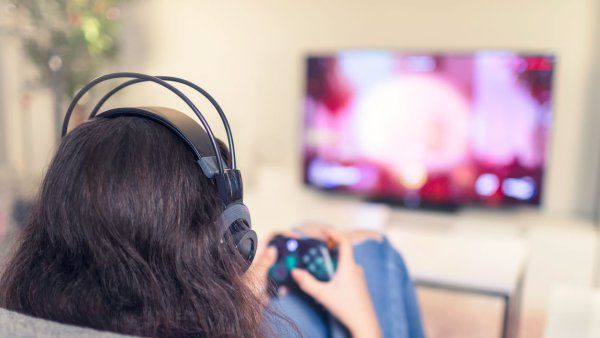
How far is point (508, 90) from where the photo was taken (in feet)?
9.34

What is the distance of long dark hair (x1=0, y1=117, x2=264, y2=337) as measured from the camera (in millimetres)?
508

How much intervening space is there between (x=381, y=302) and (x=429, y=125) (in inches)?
87.3

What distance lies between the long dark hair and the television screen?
2595mm

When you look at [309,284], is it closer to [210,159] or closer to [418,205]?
[210,159]

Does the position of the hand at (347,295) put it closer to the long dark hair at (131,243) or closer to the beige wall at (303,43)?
the long dark hair at (131,243)

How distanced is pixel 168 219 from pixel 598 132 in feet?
9.32

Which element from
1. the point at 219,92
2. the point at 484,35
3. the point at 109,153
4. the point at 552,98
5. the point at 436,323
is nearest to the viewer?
the point at 109,153

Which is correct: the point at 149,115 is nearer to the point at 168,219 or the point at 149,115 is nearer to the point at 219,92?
the point at 168,219

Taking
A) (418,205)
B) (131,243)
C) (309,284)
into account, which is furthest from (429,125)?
(131,243)

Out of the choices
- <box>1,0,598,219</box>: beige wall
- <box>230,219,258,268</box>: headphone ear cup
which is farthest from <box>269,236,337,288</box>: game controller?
<box>1,0,598,219</box>: beige wall

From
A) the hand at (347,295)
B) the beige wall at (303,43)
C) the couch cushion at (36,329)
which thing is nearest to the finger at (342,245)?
the hand at (347,295)

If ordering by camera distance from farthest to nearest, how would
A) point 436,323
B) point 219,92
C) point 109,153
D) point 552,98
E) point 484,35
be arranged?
1. point 219,92
2. point 484,35
3. point 552,98
4. point 436,323
5. point 109,153

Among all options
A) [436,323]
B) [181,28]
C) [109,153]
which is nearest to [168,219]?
[109,153]

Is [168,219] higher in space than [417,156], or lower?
higher
